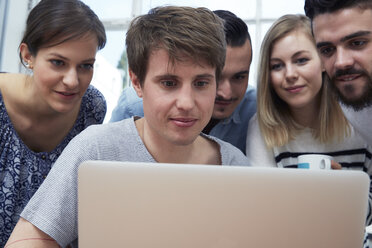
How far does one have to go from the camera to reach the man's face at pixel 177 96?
3.47ft

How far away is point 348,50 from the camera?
145cm

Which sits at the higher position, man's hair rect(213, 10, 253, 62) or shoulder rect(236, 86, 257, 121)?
man's hair rect(213, 10, 253, 62)

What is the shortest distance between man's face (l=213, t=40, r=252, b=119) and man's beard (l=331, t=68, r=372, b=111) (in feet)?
1.38

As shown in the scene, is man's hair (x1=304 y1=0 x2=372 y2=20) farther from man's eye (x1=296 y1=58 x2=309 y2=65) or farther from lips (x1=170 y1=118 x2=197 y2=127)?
lips (x1=170 y1=118 x2=197 y2=127)

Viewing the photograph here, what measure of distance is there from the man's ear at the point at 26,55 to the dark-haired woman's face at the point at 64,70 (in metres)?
0.02

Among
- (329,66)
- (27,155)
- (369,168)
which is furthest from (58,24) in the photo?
(369,168)

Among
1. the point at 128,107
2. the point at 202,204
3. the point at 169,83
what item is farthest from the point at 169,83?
the point at 128,107

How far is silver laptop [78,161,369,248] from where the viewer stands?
0.61 meters

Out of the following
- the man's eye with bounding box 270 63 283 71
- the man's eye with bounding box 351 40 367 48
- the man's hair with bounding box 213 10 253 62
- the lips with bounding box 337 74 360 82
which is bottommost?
the lips with bounding box 337 74 360 82

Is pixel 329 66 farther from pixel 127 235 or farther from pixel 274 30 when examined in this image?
pixel 127 235

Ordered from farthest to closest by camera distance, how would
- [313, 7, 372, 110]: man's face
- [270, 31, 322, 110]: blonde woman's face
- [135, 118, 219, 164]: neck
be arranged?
[270, 31, 322, 110]: blonde woman's face → [313, 7, 372, 110]: man's face → [135, 118, 219, 164]: neck

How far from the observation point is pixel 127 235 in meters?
0.62

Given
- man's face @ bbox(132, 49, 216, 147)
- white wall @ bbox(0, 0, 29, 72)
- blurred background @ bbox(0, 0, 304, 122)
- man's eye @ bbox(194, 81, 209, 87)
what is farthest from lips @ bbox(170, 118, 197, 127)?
white wall @ bbox(0, 0, 29, 72)

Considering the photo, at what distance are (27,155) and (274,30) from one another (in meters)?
1.21
